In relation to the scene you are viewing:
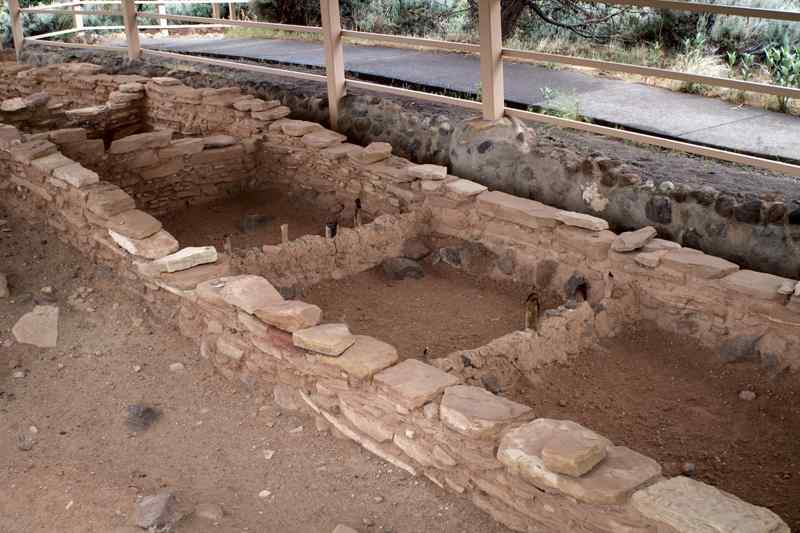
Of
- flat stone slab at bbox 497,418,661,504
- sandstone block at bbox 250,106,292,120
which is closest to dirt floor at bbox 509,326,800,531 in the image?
flat stone slab at bbox 497,418,661,504

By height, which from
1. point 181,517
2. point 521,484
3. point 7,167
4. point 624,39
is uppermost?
point 624,39

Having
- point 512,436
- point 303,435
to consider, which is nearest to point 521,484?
point 512,436

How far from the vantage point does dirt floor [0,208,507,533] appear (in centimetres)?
409

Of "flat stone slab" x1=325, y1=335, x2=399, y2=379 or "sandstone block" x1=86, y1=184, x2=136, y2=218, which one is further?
"sandstone block" x1=86, y1=184, x2=136, y2=218

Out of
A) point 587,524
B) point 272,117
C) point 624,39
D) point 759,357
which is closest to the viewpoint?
point 587,524

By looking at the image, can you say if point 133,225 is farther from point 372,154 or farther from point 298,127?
point 298,127

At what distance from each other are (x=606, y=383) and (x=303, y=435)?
5.63 feet

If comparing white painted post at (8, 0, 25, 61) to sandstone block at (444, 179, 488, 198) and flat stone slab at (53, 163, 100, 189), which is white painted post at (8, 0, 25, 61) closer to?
flat stone slab at (53, 163, 100, 189)

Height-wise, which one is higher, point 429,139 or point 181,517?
point 429,139

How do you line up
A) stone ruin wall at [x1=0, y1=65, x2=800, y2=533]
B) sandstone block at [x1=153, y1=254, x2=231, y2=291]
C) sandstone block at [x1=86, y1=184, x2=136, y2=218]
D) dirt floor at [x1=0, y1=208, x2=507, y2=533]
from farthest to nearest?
sandstone block at [x1=86, y1=184, x2=136, y2=218] < sandstone block at [x1=153, y1=254, x2=231, y2=291] < dirt floor at [x1=0, y1=208, x2=507, y2=533] < stone ruin wall at [x1=0, y1=65, x2=800, y2=533]

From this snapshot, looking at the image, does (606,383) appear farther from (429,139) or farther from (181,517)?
(429,139)

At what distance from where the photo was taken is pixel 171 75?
999 centimetres

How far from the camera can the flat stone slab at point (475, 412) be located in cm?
385

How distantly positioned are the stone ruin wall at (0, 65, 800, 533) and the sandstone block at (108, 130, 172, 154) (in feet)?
2.02
